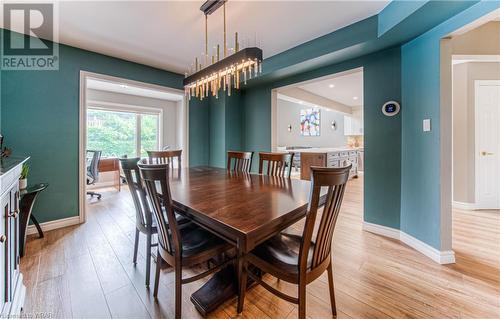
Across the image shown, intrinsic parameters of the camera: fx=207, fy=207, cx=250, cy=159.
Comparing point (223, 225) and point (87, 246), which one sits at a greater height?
point (223, 225)

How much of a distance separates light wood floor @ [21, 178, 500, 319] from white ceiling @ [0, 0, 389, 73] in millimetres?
2485

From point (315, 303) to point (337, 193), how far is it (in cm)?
92

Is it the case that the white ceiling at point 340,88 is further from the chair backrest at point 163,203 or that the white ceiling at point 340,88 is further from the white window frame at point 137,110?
the white window frame at point 137,110

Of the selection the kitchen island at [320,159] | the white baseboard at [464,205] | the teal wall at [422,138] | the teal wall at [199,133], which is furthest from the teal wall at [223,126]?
the white baseboard at [464,205]

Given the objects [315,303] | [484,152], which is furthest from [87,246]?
[484,152]

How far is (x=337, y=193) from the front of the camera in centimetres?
113

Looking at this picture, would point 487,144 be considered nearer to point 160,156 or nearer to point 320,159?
point 320,159

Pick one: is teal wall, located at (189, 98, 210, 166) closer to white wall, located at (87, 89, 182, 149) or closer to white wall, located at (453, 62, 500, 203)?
white wall, located at (87, 89, 182, 149)

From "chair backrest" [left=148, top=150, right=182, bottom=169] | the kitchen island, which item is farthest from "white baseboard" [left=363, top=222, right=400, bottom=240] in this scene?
"chair backrest" [left=148, top=150, right=182, bottom=169]

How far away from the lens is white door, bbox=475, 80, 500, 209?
3387mm

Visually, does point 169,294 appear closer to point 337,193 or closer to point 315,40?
point 337,193

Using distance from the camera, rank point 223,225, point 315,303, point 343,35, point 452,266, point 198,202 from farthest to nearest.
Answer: point 343,35
point 452,266
point 315,303
point 198,202
point 223,225

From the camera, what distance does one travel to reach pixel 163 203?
A: 1.24 metres

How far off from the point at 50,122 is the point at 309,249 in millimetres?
3479
